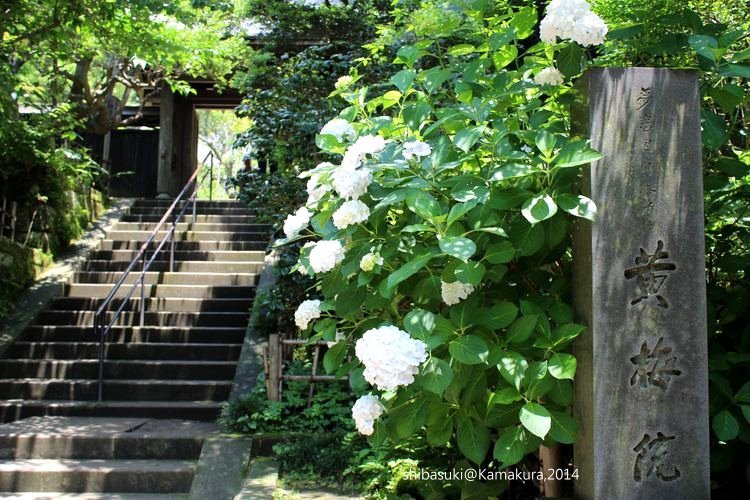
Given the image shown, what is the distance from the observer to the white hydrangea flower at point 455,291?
211 cm

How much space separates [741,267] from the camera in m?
2.60

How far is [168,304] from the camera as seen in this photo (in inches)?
330

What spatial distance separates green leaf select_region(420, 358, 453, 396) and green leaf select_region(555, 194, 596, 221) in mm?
621

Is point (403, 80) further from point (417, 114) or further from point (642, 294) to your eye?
point (642, 294)

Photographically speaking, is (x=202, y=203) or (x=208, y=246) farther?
(x=202, y=203)

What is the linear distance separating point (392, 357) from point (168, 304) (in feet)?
23.1

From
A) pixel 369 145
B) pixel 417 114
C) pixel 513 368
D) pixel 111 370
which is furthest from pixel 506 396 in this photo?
pixel 111 370

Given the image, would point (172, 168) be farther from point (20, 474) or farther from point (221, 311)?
point (20, 474)

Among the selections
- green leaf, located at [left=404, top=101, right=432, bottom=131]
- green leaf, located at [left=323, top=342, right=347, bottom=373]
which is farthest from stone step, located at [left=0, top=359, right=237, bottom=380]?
green leaf, located at [left=404, top=101, right=432, bottom=131]

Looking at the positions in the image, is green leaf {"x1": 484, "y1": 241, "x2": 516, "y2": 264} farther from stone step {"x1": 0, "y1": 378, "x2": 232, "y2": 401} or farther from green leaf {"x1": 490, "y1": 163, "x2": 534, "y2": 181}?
stone step {"x1": 0, "y1": 378, "x2": 232, "y2": 401}

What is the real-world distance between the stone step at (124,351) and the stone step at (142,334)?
0.79 feet

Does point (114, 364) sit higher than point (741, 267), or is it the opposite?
point (741, 267)

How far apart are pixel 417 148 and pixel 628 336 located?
955 mm

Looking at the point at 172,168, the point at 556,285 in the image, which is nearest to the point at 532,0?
the point at 556,285
